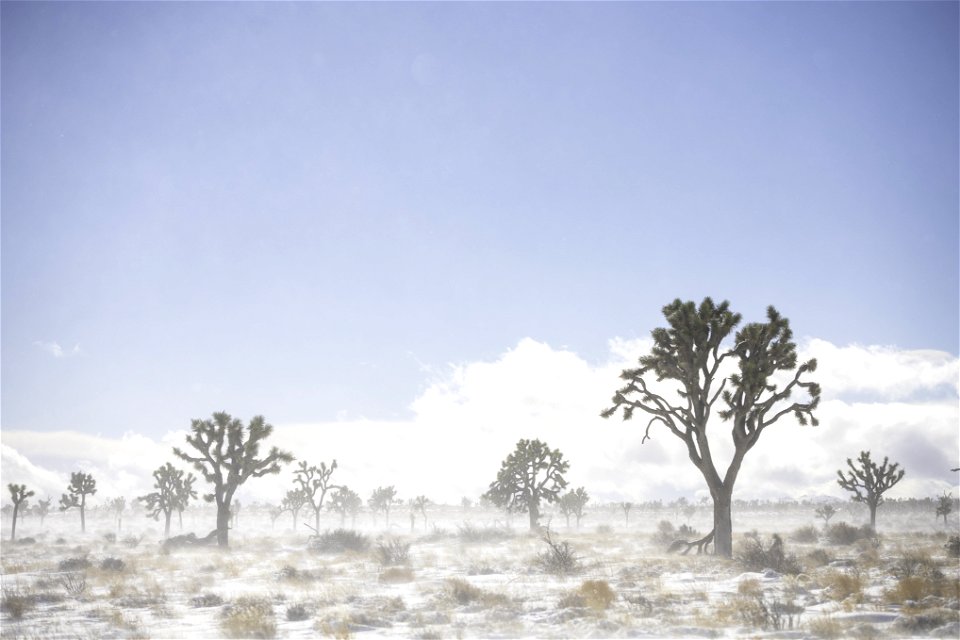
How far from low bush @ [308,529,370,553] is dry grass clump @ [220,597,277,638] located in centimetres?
1725

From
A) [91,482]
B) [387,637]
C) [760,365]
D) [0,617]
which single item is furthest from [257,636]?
[91,482]

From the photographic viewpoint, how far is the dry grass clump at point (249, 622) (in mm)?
9985

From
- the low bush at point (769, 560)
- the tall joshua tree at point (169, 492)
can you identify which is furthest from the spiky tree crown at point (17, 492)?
the low bush at point (769, 560)

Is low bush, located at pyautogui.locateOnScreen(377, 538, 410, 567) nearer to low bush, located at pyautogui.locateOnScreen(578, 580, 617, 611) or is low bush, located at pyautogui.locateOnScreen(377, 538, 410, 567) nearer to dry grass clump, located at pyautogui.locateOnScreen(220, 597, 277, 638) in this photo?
dry grass clump, located at pyautogui.locateOnScreen(220, 597, 277, 638)

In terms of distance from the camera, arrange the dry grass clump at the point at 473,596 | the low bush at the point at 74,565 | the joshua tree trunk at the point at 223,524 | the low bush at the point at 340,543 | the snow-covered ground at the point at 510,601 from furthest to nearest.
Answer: the joshua tree trunk at the point at 223,524
the low bush at the point at 340,543
the low bush at the point at 74,565
the dry grass clump at the point at 473,596
the snow-covered ground at the point at 510,601

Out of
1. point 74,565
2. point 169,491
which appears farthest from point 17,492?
point 74,565

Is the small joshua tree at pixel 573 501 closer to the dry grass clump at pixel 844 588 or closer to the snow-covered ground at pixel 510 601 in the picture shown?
the snow-covered ground at pixel 510 601

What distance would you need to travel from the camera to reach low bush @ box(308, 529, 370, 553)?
2850 cm

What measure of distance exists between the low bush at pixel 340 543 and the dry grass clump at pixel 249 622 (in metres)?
17.2

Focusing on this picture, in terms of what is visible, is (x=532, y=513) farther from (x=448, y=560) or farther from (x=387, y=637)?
(x=387, y=637)

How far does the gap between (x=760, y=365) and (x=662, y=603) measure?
37.0 ft

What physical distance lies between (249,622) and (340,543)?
64.7 ft

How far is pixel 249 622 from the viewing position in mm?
10312

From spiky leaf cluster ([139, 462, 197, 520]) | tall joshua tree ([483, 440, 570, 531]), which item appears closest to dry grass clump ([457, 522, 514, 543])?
tall joshua tree ([483, 440, 570, 531])
